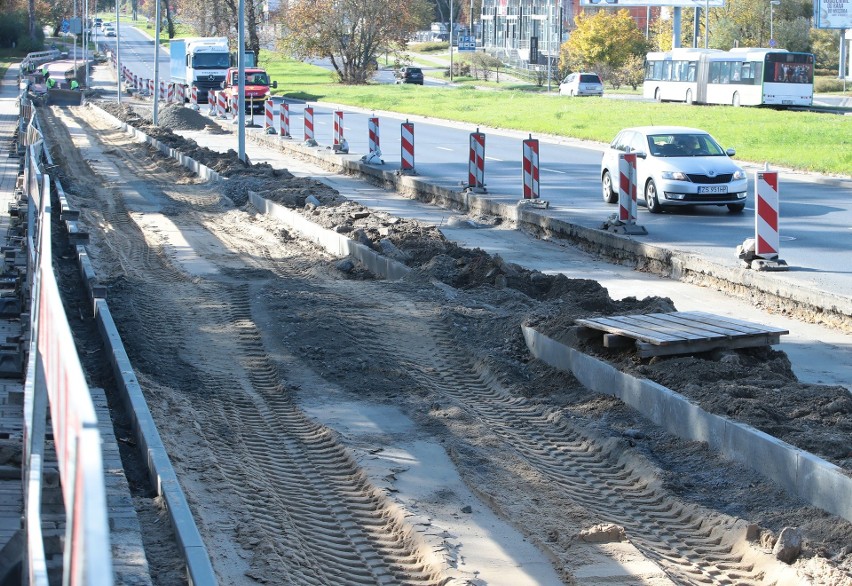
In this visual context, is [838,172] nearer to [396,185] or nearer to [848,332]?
[396,185]

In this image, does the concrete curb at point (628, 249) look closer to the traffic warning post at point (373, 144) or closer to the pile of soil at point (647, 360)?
the traffic warning post at point (373, 144)

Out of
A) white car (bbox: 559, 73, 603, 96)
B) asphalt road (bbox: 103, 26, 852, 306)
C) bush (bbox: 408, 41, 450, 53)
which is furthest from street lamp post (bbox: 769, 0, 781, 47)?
bush (bbox: 408, 41, 450, 53)

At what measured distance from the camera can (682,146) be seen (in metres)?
20.4

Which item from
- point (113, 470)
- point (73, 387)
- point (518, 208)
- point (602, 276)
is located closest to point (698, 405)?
point (113, 470)

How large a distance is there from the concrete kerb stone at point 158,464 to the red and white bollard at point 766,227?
7.78 m

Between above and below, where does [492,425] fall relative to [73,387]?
below

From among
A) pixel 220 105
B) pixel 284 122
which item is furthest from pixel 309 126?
pixel 220 105

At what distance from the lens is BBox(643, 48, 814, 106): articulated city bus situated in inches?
2100

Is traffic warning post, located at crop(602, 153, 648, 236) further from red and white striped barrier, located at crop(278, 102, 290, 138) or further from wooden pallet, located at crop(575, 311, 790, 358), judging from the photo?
red and white striped barrier, located at crop(278, 102, 290, 138)

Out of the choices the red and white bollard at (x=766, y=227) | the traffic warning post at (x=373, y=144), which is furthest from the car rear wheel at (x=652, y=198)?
the traffic warning post at (x=373, y=144)

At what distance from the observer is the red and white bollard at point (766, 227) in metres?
14.0

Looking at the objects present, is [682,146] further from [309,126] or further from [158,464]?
[309,126]

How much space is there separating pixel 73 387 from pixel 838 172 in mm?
26465

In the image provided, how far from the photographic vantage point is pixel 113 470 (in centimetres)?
671
